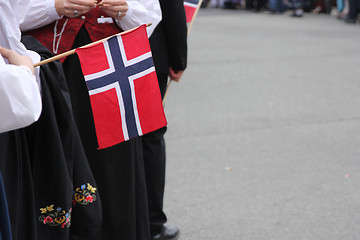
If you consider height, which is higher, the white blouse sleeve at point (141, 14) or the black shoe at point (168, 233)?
the white blouse sleeve at point (141, 14)

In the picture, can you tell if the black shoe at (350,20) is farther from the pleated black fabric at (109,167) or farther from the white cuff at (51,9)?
the white cuff at (51,9)

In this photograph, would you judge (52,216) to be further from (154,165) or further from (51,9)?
(154,165)

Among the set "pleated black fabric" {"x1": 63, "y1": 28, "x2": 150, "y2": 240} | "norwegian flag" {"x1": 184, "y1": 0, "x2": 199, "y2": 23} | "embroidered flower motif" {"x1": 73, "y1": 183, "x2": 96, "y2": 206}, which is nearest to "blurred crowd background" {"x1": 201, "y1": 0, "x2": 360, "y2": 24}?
"norwegian flag" {"x1": 184, "y1": 0, "x2": 199, "y2": 23}

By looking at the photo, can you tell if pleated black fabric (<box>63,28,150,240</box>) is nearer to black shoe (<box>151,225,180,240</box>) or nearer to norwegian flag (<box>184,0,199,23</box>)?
black shoe (<box>151,225,180,240</box>)

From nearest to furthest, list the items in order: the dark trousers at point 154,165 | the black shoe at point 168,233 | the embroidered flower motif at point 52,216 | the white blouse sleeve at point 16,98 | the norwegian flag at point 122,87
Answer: the white blouse sleeve at point 16,98
the embroidered flower motif at point 52,216
the norwegian flag at point 122,87
the dark trousers at point 154,165
the black shoe at point 168,233

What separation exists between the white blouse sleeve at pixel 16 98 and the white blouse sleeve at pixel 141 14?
958 mm

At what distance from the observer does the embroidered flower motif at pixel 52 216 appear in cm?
227

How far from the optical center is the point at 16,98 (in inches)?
73.7

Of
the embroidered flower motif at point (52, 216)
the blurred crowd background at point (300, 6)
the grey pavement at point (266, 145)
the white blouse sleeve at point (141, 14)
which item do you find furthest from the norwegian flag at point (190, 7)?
the blurred crowd background at point (300, 6)

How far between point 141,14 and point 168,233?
130cm

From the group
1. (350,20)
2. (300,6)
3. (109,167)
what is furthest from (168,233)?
(300,6)

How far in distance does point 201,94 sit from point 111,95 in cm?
472

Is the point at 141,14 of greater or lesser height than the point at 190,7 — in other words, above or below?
above

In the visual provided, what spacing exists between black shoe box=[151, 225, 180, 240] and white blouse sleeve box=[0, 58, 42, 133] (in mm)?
1710
